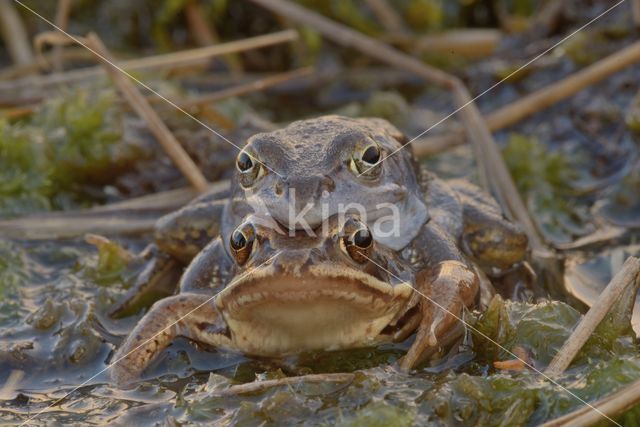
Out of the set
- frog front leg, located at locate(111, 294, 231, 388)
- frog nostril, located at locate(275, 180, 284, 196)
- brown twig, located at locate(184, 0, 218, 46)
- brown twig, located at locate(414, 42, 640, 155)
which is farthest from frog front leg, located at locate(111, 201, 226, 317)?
brown twig, located at locate(184, 0, 218, 46)

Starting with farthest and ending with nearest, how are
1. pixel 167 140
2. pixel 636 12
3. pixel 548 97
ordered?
pixel 636 12 < pixel 548 97 < pixel 167 140

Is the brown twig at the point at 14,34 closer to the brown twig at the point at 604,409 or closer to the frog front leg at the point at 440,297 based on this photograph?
the frog front leg at the point at 440,297

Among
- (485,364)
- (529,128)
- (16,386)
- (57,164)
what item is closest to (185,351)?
(16,386)

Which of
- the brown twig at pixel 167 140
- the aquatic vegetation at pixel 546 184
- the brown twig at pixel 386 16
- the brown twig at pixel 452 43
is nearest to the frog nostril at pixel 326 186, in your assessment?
the brown twig at pixel 167 140

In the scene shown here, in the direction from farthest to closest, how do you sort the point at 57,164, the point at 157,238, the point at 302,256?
the point at 57,164
the point at 157,238
the point at 302,256

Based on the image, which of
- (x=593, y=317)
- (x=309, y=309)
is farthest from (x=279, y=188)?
(x=593, y=317)

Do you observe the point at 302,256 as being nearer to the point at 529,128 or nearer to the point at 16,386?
the point at 16,386

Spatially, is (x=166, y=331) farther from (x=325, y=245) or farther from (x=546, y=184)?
(x=546, y=184)
